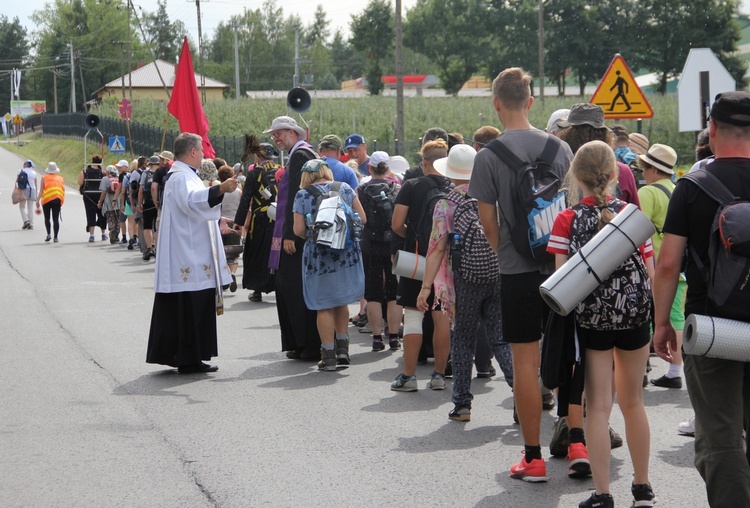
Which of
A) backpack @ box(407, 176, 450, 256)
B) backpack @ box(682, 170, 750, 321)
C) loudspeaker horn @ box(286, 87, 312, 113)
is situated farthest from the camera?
loudspeaker horn @ box(286, 87, 312, 113)

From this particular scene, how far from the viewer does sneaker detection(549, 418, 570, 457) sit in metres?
6.52

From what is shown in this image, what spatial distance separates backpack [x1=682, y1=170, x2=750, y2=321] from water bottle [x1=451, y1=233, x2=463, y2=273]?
9.71 feet

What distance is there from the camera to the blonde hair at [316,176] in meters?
9.58

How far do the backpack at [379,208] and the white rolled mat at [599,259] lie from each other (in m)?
5.78

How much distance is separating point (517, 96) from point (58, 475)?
334 cm

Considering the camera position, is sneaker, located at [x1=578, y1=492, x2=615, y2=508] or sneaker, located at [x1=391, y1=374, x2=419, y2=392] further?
sneaker, located at [x1=391, y1=374, x2=419, y2=392]

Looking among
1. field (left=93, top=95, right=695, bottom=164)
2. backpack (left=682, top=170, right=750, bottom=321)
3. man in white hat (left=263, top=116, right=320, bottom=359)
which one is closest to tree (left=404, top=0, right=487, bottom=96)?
field (left=93, top=95, right=695, bottom=164)

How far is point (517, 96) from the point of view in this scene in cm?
620

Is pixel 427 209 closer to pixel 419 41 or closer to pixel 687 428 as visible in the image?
pixel 687 428

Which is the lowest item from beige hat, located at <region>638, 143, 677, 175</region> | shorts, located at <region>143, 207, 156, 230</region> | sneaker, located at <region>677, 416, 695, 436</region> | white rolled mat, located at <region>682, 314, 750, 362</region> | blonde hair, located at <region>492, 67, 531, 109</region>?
sneaker, located at <region>677, 416, 695, 436</region>

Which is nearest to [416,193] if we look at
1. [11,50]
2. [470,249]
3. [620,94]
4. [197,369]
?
[470,249]

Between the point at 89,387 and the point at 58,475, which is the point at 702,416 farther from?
the point at 89,387

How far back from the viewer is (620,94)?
13.2 metres

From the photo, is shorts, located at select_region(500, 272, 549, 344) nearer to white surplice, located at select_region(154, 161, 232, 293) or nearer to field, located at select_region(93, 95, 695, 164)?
white surplice, located at select_region(154, 161, 232, 293)
